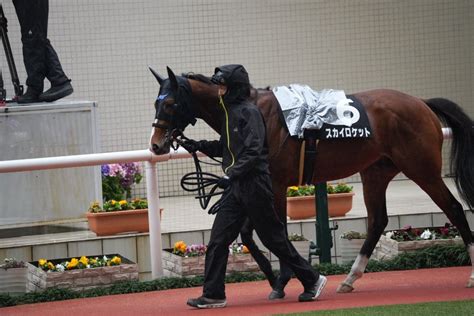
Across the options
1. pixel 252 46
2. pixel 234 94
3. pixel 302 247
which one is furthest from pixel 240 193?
pixel 252 46

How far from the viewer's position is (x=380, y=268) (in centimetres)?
953

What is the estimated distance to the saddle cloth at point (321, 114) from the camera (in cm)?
812

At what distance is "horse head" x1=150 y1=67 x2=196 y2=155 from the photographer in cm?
787

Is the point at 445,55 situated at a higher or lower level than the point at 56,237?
higher

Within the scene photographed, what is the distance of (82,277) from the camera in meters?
9.13

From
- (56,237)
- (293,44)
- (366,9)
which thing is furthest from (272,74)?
(56,237)

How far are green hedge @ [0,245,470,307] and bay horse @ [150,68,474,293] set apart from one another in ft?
2.80

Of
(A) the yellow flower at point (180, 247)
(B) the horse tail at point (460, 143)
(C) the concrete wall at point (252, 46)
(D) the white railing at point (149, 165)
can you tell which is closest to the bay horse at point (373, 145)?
(B) the horse tail at point (460, 143)

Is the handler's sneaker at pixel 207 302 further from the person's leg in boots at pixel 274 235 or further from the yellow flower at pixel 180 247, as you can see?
the yellow flower at pixel 180 247

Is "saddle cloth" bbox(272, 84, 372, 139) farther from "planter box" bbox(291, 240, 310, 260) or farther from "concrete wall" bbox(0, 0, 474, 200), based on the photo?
"concrete wall" bbox(0, 0, 474, 200)

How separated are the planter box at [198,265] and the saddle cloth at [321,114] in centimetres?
162

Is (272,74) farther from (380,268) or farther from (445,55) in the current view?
(380,268)

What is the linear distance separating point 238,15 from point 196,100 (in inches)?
277

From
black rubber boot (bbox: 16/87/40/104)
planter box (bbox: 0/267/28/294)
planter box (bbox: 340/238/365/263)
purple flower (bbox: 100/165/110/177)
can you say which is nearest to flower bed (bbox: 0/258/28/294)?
planter box (bbox: 0/267/28/294)
